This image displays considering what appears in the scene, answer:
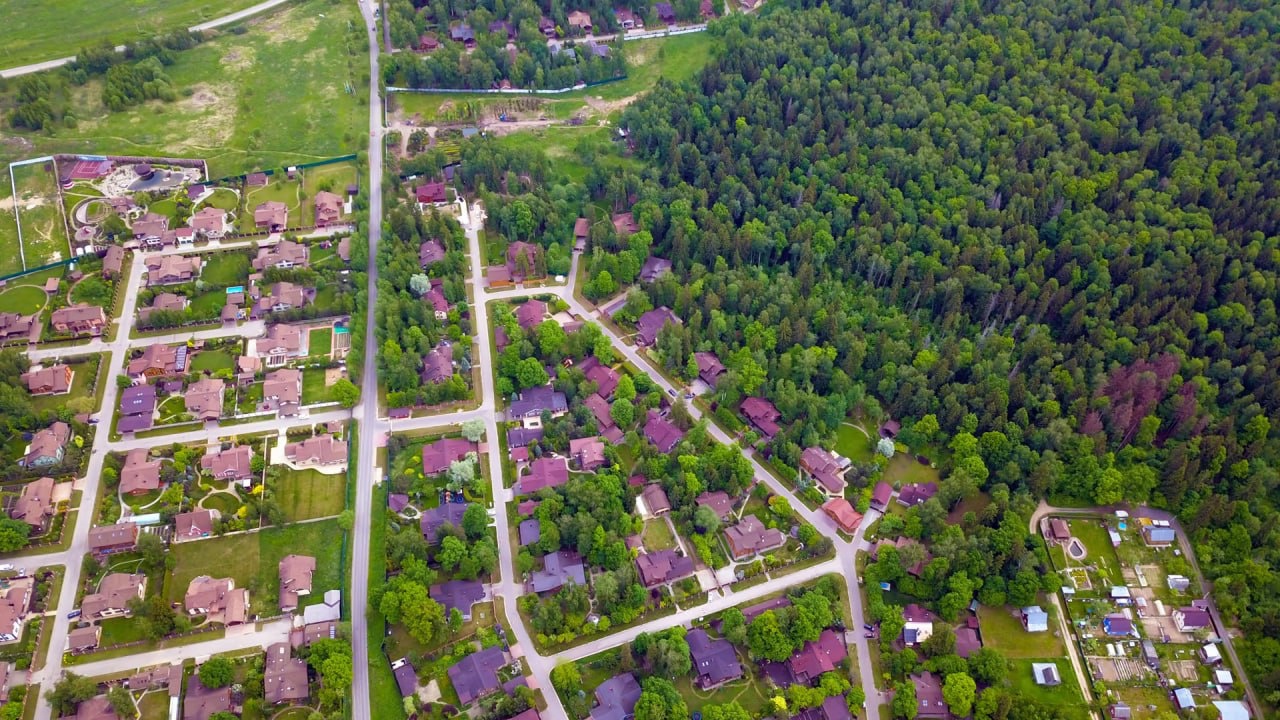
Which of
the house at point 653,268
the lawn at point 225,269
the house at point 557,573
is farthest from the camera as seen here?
the house at point 653,268

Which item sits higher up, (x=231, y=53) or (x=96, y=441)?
(x=231, y=53)

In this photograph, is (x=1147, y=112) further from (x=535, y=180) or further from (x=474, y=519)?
(x=474, y=519)

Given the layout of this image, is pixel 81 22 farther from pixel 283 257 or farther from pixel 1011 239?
pixel 1011 239

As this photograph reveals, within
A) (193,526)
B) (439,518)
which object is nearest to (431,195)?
(439,518)

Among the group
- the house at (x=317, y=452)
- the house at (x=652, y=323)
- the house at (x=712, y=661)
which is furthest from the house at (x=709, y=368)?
the house at (x=317, y=452)

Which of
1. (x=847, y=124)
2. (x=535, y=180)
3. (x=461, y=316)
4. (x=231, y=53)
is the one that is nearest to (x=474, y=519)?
(x=461, y=316)

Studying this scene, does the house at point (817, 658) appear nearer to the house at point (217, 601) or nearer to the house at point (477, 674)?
the house at point (477, 674)
